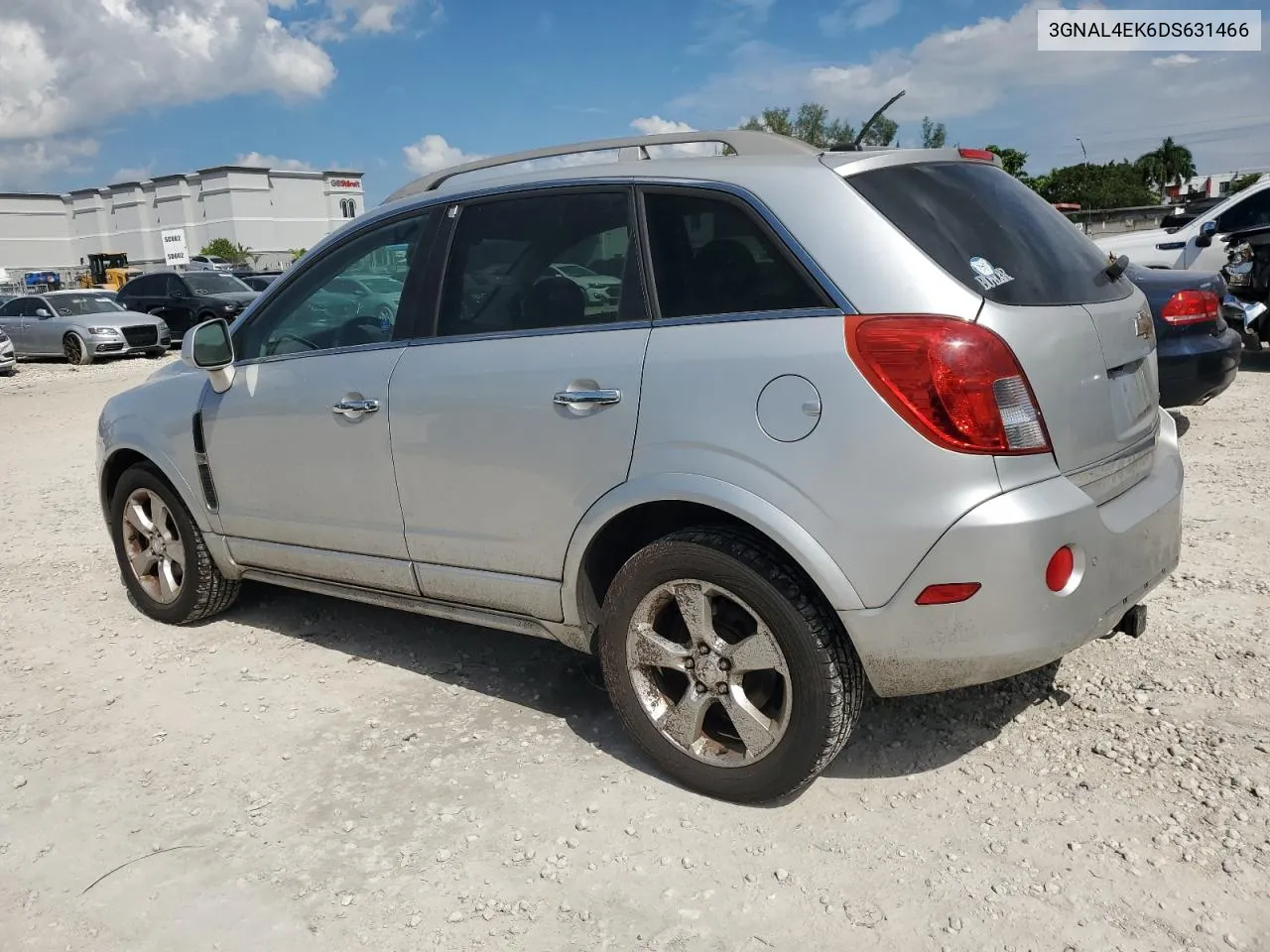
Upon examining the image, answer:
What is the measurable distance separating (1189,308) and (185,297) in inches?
819

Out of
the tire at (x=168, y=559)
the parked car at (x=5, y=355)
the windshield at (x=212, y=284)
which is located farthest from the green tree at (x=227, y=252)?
the tire at (x=168, y=559)

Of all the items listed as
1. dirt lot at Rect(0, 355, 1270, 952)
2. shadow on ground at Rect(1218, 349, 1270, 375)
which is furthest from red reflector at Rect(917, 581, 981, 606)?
shadow on ground at Rect(1218, 349, 1270, 375)

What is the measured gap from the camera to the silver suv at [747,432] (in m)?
2.60

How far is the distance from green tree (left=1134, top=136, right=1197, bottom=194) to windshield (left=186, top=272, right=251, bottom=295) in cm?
7553

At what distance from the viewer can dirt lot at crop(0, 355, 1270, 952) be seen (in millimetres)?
2561

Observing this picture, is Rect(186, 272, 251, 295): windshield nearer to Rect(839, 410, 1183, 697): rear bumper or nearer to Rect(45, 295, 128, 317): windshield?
Rect(45, 295, 128, 317): windshield

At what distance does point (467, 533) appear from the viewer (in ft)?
11.4

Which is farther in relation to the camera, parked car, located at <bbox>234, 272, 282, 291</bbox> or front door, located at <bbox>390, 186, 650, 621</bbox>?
parked car, located at <bbox>234, 272, 282, 291</bbox>

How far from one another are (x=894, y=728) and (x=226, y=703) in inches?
98.1

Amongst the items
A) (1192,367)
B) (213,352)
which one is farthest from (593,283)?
(1192,367)

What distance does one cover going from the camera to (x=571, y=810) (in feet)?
10.1

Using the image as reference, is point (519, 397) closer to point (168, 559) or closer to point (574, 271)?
point (574, 271)

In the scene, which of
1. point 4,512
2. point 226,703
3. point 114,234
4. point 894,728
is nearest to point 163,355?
point 4,512

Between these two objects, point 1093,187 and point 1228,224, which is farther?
point 1093,187
